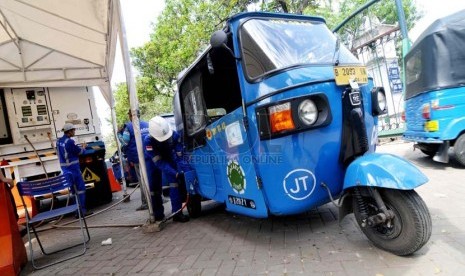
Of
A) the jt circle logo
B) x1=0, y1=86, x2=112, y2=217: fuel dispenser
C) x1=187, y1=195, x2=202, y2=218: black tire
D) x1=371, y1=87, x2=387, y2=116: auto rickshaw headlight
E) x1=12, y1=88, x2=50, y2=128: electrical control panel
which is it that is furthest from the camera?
x1=12, y1=88, x2=50, y2=128: electrical control panel

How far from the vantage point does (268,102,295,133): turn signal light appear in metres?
2.65

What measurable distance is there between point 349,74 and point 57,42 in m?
6.05

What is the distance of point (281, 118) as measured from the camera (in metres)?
2.69

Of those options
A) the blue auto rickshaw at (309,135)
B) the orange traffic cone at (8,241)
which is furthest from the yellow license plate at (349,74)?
the orange traffic cone at (8,241)

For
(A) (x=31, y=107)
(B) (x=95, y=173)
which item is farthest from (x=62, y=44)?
(B) (x=95, y=173)

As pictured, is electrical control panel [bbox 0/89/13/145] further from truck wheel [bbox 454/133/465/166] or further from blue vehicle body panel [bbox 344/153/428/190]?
truck wheel [bbox 454/133/465/166]

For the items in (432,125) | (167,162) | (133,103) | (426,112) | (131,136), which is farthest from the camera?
(131,136)

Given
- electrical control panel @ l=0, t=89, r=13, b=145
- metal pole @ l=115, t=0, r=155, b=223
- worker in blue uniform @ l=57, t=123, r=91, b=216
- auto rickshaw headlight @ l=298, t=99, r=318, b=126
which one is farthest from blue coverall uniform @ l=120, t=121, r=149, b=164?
auto rickshaw headlight @ l=298, t=99, r=318, b=126

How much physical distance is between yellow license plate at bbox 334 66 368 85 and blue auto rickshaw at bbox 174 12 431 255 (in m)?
0.01

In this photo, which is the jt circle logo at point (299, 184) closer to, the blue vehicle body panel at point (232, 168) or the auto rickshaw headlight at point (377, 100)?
the blue vehicle body panel at point (232, 168)

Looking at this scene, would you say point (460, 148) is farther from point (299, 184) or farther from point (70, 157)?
point (70, 157)

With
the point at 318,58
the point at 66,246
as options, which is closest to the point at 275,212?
the point at 318,58

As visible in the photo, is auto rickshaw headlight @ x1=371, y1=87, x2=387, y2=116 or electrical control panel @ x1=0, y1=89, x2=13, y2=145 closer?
auto rickshaw headlight @ x1=371, y1=87, x2=387, y2=116

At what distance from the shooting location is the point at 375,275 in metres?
2.28
